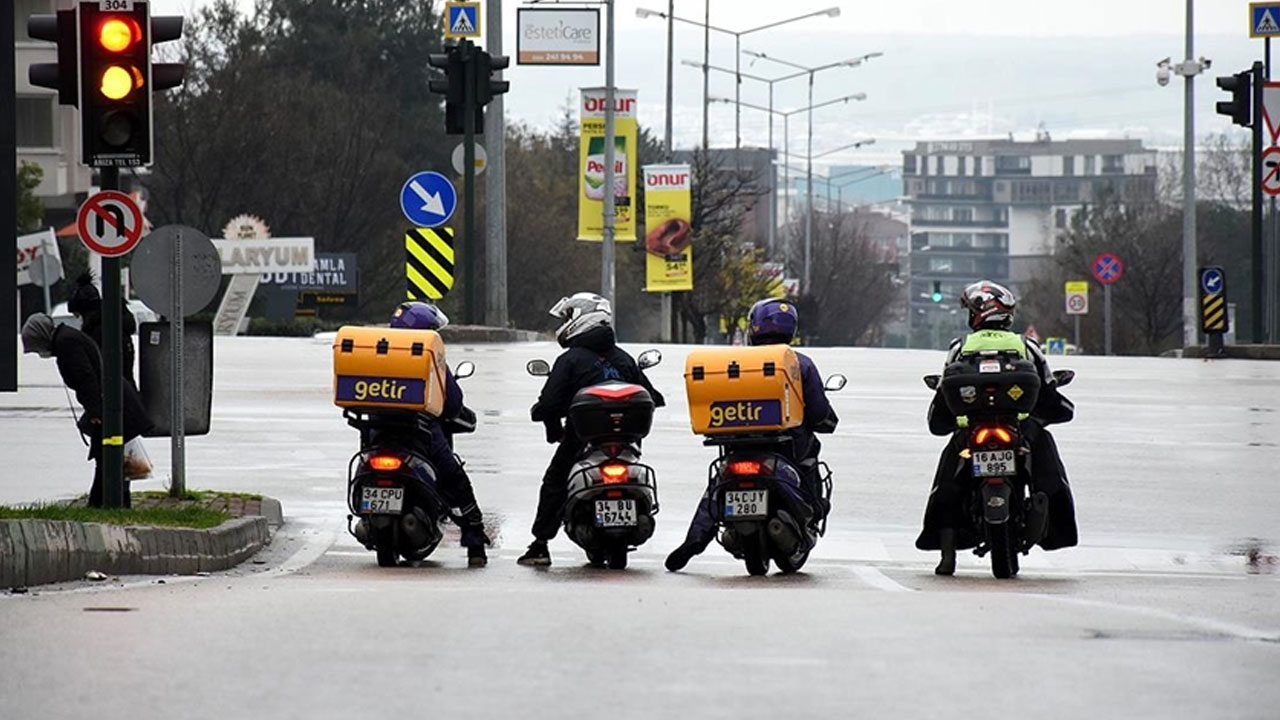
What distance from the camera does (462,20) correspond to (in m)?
43.8

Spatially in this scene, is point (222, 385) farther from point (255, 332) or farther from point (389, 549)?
point (255, 332)

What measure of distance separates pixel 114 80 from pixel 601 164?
40.5m

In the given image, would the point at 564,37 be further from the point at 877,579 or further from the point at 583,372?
the point at 877,579

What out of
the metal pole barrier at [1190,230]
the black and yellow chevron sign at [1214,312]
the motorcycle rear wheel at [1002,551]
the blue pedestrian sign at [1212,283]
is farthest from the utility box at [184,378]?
the metal pole barrier at [1190,230]

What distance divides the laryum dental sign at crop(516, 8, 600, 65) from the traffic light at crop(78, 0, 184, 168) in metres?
41.6

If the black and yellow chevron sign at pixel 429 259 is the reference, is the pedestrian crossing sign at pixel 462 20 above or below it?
above

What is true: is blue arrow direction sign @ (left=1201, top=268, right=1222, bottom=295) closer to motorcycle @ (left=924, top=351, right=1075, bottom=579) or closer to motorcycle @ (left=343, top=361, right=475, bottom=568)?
motorcycle @ (left=924, top=351, right=1075, bottom=579)

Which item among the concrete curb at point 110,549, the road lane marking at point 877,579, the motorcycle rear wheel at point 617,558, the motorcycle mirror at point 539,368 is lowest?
the road lane marking at point 877,579

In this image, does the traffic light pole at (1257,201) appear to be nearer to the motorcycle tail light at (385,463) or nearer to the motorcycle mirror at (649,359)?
the motorcycle mirror at (649,359)

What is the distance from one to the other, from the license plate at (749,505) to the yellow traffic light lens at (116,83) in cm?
443

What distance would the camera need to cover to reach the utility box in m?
17.2

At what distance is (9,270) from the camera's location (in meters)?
17.4

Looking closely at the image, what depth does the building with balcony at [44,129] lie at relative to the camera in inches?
2847

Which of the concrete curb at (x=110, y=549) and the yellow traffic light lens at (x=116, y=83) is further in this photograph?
the yellow traffic light lens at (x=116, y=83)
